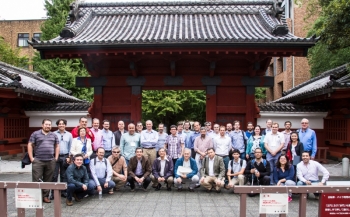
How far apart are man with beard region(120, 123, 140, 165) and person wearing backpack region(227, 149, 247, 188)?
2.53m

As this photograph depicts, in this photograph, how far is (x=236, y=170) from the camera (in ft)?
25.0

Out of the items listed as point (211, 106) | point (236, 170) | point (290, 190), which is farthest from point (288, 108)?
point (290, 190)

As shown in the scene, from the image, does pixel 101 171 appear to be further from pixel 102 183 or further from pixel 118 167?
pixel 118 167

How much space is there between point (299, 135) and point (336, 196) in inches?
139

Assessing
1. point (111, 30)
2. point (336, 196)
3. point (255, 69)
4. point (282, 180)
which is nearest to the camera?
point (336, 196)

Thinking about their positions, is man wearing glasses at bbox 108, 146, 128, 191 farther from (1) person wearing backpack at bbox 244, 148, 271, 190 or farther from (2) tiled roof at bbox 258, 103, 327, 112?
(2) tiled roof at bbox 258, 103, 327, 112

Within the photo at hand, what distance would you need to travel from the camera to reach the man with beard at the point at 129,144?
798cm

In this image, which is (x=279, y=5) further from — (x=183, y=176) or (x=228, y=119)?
(x=183, y=176)

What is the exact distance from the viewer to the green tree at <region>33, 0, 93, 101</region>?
20.0m

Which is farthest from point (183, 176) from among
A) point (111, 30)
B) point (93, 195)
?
point (111, 30)

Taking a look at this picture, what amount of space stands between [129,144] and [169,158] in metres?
1.14

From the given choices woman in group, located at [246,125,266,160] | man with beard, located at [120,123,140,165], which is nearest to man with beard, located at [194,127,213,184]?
woman in group, located at [246,125,266,160]

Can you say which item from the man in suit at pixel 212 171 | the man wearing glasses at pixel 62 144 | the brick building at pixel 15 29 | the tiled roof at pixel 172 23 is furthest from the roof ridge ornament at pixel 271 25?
the brick building at pixel 15 29

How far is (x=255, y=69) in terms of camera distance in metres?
9.09
